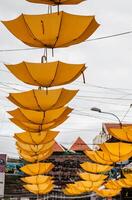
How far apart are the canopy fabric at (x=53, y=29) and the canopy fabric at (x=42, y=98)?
1207 mm

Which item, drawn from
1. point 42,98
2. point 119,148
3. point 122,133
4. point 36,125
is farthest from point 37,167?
point 42,98

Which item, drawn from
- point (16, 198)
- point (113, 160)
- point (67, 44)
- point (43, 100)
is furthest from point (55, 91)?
point (16, 198)

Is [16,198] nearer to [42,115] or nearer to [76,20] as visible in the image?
[42,115]

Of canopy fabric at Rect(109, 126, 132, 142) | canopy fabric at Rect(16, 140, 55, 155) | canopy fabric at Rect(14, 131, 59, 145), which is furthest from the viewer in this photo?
canopy fabric at Rect(109, 126, 132, 142)

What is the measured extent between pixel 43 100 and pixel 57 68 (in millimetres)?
918

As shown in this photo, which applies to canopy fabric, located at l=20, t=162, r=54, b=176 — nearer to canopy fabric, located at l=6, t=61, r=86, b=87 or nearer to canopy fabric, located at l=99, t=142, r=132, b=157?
canopy fabric, located at l=99, t=142, r=132, b=157

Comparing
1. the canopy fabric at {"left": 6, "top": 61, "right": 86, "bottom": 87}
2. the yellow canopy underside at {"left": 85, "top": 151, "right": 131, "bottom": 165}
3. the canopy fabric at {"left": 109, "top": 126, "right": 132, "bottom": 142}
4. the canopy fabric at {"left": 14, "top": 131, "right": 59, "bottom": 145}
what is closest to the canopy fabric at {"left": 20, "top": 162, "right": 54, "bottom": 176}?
the yellow canopy underside at {"left": 85, "top": 151, "right": 131, "bottom": 165}

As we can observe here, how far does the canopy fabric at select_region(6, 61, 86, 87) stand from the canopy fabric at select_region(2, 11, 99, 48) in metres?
0.42

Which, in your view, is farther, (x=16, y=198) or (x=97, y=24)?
(x=16, y=198)

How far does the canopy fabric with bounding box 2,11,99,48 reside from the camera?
7188 mm

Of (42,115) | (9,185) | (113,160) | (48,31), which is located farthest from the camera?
(9,185)

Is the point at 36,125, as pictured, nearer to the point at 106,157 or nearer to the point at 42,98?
the point at 42,98

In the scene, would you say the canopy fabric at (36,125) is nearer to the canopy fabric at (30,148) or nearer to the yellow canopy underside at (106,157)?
the canopy fabric at (30,148)

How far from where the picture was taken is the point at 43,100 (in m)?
8.35
